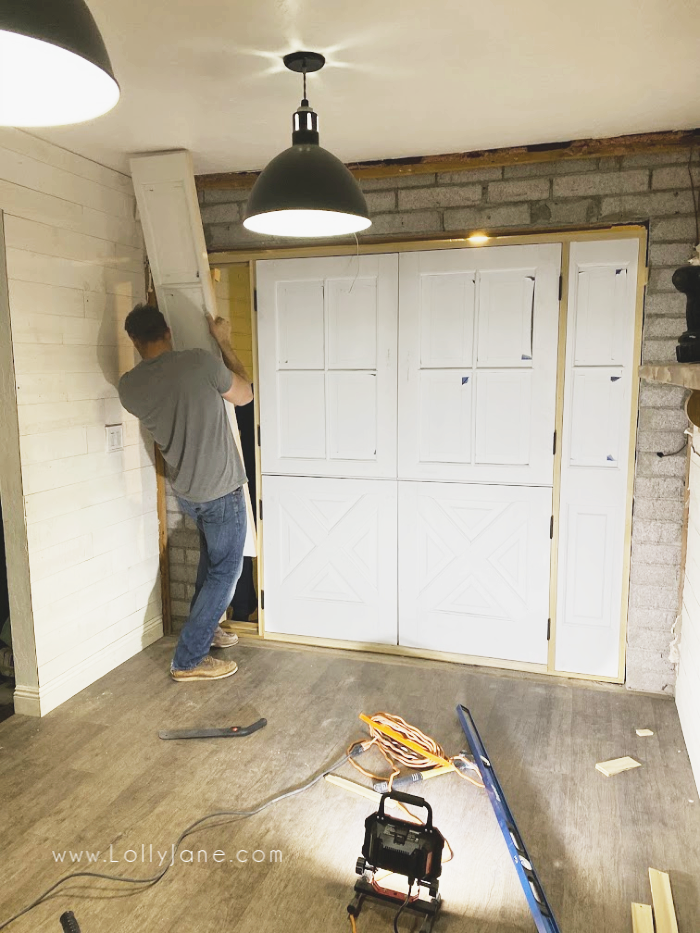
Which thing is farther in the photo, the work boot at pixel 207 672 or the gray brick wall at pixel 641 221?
the work boot at pixel 207 672

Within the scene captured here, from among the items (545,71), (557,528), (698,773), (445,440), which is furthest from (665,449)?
(545,71)

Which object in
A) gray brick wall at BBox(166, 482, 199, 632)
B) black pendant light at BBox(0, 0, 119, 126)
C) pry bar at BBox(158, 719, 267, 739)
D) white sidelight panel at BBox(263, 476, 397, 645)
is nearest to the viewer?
black pendant light at BBox(0, 0, 119, 126)

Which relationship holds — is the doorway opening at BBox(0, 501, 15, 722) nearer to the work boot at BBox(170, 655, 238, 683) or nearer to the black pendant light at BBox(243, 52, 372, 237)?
the work boot at BBox(170, 655, 238, 683)

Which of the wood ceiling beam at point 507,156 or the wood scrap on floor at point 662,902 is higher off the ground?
the wood ceiling beam at point 507,156

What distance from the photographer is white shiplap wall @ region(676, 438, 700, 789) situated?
276 cm

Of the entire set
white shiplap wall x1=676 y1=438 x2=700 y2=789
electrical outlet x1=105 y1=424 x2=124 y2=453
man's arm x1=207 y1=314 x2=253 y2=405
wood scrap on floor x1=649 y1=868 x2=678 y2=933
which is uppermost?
man's arm x1=207 y1=314 x2=253 y2=405

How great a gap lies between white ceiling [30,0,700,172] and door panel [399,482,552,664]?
5.53 feet

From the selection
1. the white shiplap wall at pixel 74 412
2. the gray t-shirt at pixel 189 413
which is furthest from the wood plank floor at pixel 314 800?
the gray t-shirt at pixel 189 413

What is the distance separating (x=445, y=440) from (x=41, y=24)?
113 inches

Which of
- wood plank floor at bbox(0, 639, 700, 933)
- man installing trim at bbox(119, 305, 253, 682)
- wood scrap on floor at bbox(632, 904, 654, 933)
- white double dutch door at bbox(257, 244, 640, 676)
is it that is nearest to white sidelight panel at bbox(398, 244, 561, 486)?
white double dutch door at bbox(257, 244, 640, 676)

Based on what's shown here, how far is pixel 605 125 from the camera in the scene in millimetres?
2959

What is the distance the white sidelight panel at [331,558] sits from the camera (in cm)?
379

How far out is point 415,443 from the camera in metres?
3.65

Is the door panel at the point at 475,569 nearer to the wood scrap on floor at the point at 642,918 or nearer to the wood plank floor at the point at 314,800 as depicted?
the wood plank floor at the point at 314,800
